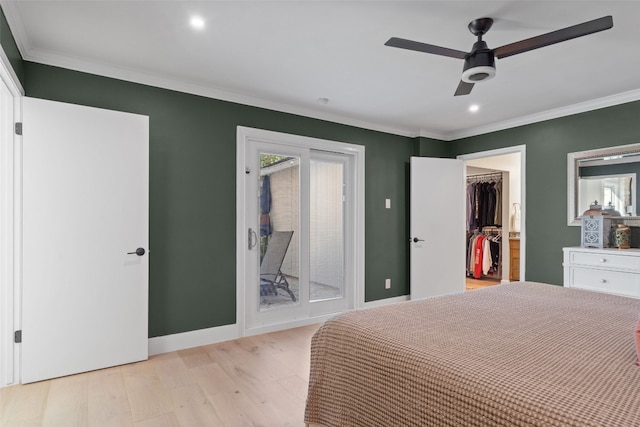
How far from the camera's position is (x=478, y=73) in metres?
2.16

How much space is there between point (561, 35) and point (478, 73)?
0.43 m

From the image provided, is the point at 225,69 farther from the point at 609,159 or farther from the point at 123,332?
the point at 609,159

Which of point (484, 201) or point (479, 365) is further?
point (484, 201)

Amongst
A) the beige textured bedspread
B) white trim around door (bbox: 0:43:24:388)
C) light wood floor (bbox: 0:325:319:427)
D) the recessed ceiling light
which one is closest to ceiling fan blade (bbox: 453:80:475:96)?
the beige textured bedspread

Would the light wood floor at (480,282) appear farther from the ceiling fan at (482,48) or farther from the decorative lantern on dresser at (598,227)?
the ceiling fan at (482,48)

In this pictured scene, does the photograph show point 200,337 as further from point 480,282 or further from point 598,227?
point 480,282

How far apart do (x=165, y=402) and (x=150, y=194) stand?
5.42ft

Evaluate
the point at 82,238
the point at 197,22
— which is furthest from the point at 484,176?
the point at 82,238

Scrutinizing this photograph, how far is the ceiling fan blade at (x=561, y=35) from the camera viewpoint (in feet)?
5.68

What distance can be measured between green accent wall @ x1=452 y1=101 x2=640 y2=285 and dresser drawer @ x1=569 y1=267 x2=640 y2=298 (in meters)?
0.41

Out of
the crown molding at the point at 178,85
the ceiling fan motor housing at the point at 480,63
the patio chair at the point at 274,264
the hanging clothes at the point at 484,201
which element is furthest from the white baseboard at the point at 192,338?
the hanging clothes at the point at 484,201

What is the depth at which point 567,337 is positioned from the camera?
1409 millimetres

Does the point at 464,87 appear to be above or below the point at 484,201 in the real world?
above

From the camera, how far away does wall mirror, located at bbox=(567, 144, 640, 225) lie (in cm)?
350
